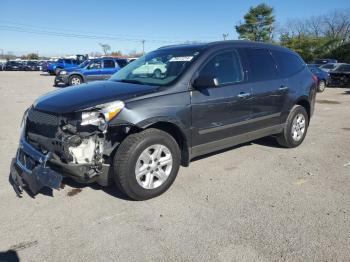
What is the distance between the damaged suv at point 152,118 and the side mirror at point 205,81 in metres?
0.01

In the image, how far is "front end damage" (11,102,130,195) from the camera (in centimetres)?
373

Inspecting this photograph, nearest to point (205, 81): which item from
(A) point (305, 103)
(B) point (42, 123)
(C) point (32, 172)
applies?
(B) point (42, 123)

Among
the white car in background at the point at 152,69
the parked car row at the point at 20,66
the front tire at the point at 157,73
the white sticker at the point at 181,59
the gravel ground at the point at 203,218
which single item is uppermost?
the parked car row at the point at 20,66

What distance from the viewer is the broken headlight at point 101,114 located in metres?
3.76

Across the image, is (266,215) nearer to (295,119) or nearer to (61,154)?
(61,154)

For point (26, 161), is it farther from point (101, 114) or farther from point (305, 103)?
point (305, 103)

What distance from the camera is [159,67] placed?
4.96 m

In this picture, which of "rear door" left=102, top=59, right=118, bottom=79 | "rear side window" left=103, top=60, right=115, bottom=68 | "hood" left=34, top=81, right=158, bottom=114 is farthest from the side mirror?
"rear side window" left=103, top=60, right=115, bottom=68

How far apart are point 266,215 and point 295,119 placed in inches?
115

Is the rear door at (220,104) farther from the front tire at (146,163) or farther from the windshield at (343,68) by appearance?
the windshield at (343,68)

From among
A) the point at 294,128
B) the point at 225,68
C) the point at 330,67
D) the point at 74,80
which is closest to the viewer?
the point at 225,68

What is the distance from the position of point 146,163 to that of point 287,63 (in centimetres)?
344

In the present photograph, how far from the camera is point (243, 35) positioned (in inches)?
2351

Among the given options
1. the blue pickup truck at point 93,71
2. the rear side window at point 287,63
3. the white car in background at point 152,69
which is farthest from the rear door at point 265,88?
the blue pickup truck at point 93,71
